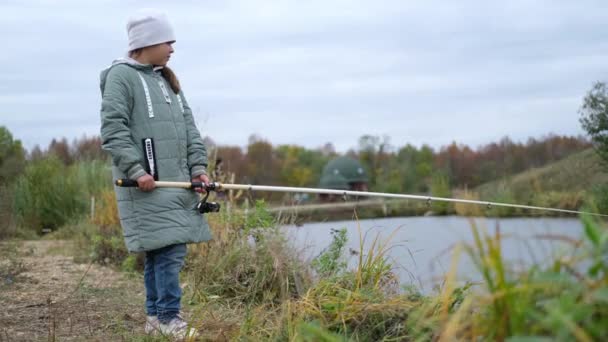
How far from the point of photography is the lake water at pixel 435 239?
2.25 m

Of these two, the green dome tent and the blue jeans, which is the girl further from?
the green dome tent

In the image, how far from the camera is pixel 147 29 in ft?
15.3

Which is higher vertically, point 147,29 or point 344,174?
point 147,29

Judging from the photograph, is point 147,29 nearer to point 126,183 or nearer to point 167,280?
point 126,183

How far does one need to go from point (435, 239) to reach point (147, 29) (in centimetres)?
283

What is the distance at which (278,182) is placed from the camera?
4275 cm

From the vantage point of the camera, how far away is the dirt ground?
4.54 m

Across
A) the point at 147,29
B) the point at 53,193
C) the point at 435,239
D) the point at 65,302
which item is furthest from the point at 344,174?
the point at 147,29

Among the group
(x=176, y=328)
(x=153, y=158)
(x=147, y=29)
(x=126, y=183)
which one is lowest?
(x=176, y=328)

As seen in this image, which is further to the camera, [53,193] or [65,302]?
[53,193]

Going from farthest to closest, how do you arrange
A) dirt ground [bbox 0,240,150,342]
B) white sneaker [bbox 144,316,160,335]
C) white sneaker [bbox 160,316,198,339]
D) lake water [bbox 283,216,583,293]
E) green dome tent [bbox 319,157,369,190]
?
green dome tent [bbox 319,157,369,190] → dirt ground [bbox 0,240,150,342] → white sneaker [bbox 144,316,160,335] → white sneaker [bbox 160,316,198,339] → lake water [bbox 283,216,583,293]

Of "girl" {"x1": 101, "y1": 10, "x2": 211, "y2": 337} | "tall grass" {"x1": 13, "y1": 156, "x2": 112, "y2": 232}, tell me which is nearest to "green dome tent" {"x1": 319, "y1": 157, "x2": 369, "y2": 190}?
"tall grass" {"x1": 13, "y1": 156, "x2": 112, "y2": 232}

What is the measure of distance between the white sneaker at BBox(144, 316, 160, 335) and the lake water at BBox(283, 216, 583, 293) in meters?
1.30

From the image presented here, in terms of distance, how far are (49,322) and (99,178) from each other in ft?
29.9
